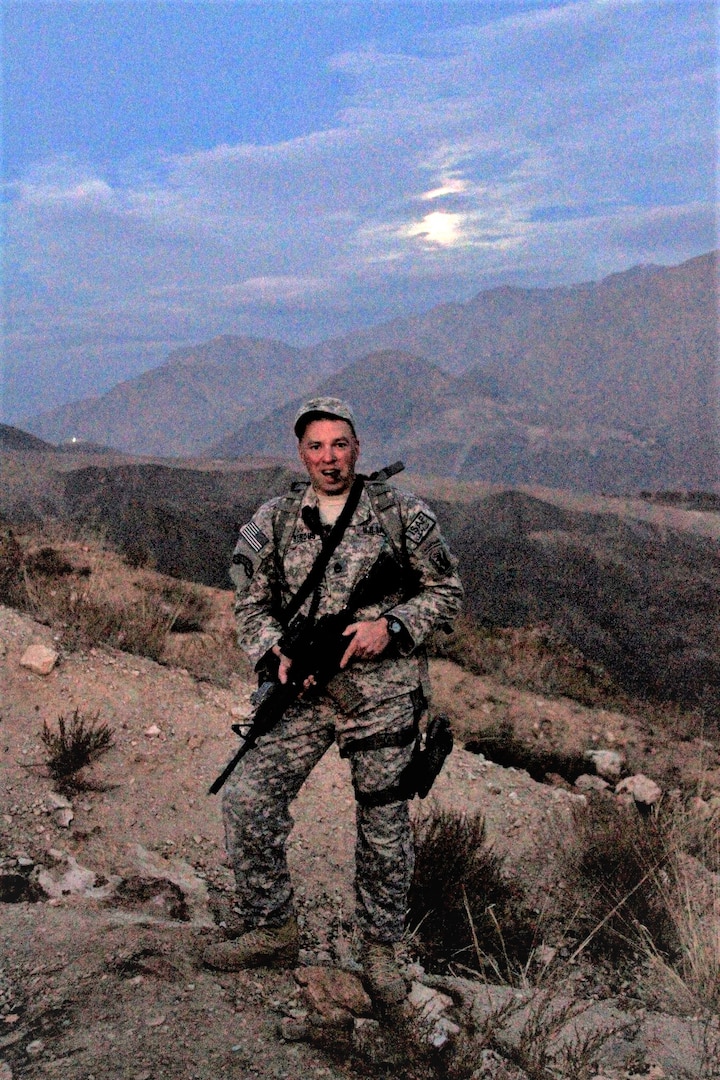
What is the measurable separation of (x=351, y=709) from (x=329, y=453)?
96 cm

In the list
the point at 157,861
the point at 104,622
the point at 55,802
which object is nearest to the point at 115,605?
the point at 104,622

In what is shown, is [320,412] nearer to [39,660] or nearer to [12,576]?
[39,660]

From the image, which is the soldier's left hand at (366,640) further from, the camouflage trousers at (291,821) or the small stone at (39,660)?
the small stone at (39,660)

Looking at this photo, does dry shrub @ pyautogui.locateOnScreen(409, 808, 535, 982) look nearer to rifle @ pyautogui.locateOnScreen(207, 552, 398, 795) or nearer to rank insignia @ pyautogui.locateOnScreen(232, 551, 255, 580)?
rifle @ pyautogui.locateOnScreen(207, 552, 398, 795)

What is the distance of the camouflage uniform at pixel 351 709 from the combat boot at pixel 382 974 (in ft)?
0.18

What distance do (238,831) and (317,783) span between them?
8.46 feet

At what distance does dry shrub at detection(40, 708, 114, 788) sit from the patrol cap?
8.58ft

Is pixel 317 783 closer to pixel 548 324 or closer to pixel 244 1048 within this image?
pixel 244 1048

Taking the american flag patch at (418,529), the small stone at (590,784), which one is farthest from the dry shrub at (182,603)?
the american flag patch at (418,529)

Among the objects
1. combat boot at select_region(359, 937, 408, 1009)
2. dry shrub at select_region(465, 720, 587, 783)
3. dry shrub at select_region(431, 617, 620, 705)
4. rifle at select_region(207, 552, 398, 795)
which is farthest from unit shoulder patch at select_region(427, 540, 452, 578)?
dry shrub at select_region(431, 617, 620, 705)

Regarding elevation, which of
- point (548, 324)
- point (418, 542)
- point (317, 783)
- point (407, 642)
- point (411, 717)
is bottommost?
point (317, 783)

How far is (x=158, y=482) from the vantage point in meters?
15.8

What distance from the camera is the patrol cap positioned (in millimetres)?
2994

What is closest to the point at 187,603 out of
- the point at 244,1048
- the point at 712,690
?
the point at 244,1048
